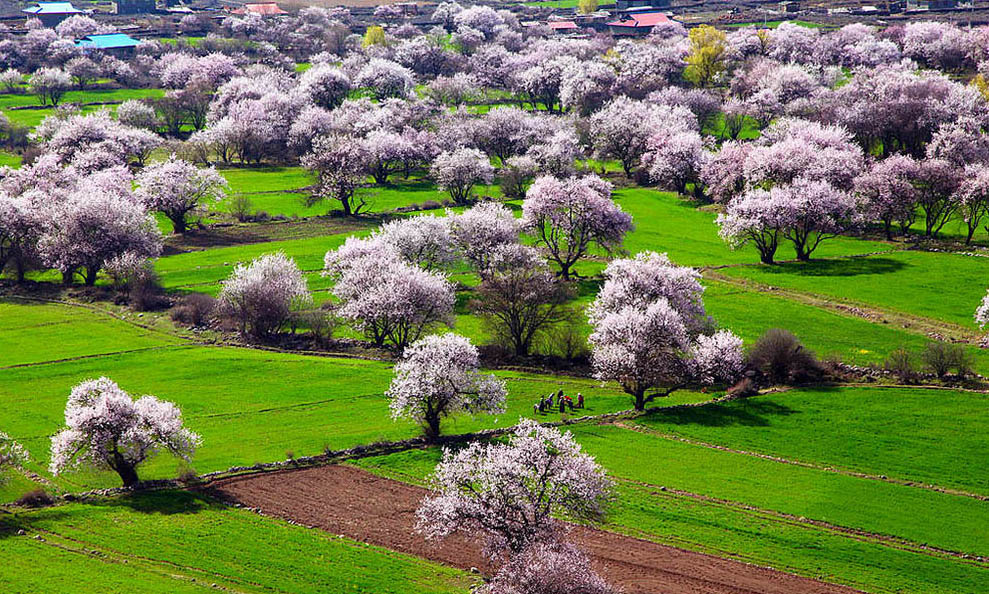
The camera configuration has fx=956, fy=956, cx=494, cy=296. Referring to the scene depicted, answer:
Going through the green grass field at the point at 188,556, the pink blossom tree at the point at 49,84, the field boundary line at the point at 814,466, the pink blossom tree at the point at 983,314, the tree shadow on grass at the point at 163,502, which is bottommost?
the green grass field at the point at 188,556

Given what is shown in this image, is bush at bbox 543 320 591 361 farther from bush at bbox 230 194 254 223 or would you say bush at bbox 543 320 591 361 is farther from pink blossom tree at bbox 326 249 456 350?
bush at bbox 230 194 254 223

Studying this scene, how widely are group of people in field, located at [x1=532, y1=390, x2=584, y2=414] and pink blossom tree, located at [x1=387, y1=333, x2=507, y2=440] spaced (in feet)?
15.0

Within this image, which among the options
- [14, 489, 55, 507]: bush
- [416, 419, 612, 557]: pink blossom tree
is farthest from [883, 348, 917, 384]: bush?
[14, 489, 55, 507]: bush

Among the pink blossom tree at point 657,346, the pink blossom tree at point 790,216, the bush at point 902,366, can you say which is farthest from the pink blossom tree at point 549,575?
the pink blossom tree at point 790,216

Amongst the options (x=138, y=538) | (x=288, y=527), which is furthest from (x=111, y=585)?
(x=288, y=527)

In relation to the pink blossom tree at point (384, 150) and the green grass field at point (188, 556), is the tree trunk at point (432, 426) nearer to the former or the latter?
the green grass field at point (188, 556)

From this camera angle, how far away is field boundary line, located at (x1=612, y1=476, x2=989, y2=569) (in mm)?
51812

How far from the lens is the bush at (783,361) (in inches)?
3012

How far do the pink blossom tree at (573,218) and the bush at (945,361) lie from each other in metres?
37.5

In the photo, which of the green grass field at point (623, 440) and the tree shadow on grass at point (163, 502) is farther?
the tree shadow on grass at point (163, 502)

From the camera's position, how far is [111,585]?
156 feet

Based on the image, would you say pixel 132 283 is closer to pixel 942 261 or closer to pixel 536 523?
pixel 536 523

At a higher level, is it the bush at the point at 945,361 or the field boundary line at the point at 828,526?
the bush at the point at 945,361

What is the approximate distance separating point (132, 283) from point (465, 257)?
35.7m
